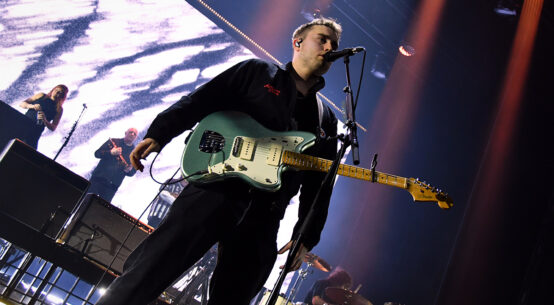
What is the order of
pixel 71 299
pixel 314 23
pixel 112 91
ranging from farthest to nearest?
pixel 112 91 < pixel 71 299 < pixel 314 23

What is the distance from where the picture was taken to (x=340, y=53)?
6.82 ft

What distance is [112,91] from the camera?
20.2 feet

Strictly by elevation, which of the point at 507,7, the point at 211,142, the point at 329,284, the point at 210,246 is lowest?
the point at 329,284

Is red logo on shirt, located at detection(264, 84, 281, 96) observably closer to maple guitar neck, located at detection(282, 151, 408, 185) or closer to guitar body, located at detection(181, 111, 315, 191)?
guitar body, located at detection(181, 111, 315, 191)

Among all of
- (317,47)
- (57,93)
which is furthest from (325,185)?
(57,93)

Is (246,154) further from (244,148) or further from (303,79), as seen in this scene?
(303,79)

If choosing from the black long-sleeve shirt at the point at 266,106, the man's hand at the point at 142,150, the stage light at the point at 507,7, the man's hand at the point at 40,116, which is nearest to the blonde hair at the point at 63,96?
the man's hand at the point at 40,116

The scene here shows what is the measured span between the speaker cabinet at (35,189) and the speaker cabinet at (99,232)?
117 millimetres

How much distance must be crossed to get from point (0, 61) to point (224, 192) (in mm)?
5446

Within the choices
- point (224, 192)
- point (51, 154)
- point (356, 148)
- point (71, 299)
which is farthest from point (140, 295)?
point (51, 154)

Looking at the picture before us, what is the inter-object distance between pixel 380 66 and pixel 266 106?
639 centimetres

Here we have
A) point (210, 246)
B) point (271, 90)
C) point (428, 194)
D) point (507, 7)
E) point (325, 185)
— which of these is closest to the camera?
point (325, 185)

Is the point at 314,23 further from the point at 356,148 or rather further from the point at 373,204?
the point at 373,204

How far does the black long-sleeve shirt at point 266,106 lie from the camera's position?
6.64ft
